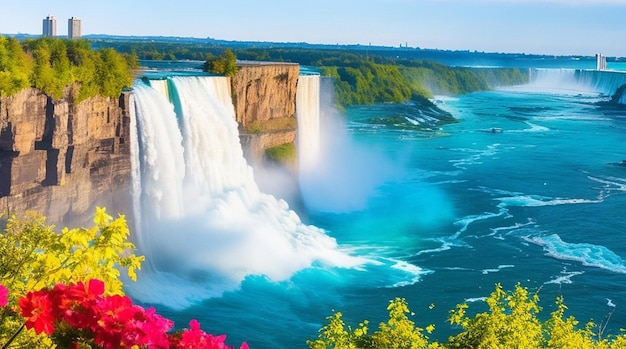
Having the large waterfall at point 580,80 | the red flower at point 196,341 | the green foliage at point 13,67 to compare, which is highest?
the large waterfall at point 580,80

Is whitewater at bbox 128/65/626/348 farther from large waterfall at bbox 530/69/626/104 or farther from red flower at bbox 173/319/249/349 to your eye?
large waterfall at bbox 530/69/626/104

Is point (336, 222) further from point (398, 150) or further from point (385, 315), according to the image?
point (398, 150)

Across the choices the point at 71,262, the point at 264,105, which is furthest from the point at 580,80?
the point at 71,262

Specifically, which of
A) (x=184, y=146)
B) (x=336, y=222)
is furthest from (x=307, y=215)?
(x=184, y=146)

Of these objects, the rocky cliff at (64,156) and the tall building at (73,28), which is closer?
the rocky cliff at (64,156)

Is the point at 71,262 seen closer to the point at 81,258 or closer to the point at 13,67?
the point at 81,258

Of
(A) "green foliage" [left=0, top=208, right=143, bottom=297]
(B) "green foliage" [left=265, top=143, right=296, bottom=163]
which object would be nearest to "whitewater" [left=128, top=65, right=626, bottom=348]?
(B) "green foliage" [left=265, top=143, right=296, bottom=163]

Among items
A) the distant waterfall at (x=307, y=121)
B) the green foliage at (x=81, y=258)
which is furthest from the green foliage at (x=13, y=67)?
the distant waterfall at (x=307, y=121)

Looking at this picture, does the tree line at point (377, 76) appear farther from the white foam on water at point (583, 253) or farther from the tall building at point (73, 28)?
the white foam on water at point (583, 253)
